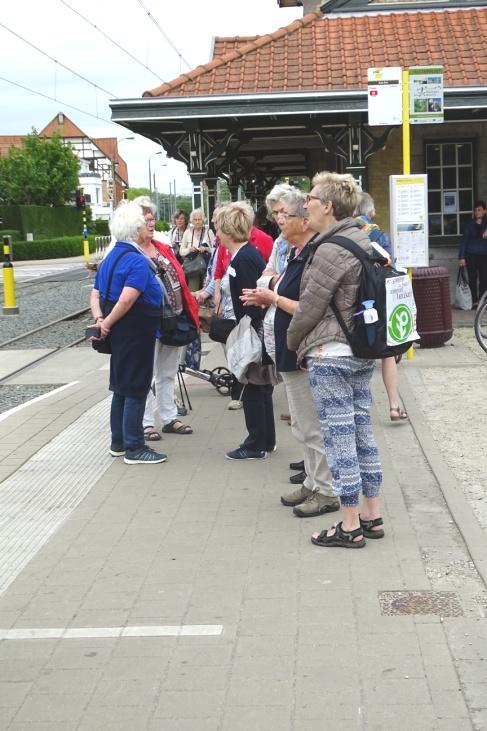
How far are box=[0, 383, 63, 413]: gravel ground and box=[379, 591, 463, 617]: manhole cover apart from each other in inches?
249

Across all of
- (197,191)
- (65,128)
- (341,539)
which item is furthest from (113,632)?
(65,128)

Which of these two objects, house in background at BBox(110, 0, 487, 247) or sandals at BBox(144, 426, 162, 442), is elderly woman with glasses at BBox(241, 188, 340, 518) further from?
house in background at BBox(110, 0, 487, 247)

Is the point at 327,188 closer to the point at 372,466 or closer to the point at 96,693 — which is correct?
the point at 372,466

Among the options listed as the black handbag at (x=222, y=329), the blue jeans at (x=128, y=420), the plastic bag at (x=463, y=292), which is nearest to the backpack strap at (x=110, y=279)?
the blue jeans at (x=128, y=420)

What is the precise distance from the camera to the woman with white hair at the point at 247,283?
7.19 meters

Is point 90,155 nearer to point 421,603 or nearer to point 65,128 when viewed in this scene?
point 65,128

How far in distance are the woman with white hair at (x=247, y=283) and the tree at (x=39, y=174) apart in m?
63.4

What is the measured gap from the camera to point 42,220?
66875mm

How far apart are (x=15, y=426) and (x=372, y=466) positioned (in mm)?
4193

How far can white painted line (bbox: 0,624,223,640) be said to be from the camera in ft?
14.6

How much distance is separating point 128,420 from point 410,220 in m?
4.78

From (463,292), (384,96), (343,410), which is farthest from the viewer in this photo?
(463,292)

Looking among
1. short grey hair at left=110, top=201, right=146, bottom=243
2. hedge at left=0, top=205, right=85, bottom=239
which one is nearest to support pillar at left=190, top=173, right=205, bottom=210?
short grey hair at left=110, top=201, right=146, bottom=243

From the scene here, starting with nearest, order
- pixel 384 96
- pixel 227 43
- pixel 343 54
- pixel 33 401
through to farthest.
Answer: pixel 33 401 < pixel 384 96 < pixel 343 54 < pixel 227 43
